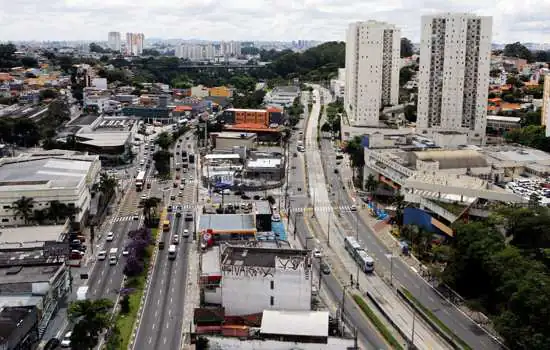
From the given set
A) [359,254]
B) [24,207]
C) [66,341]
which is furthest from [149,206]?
[66,341]

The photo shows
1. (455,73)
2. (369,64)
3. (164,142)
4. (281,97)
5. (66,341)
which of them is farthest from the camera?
(281,97)

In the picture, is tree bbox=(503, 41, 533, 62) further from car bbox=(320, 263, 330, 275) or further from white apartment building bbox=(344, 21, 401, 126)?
car bbox=(320, 263, 330, 275)

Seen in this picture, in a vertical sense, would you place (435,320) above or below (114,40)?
below

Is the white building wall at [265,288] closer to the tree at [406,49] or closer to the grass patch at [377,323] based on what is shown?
the grass patch at [377,323]

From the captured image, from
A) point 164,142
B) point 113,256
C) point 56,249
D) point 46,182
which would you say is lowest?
point 113,256

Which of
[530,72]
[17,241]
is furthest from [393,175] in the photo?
[530,72]

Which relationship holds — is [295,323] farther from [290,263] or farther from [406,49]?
[406,49]
